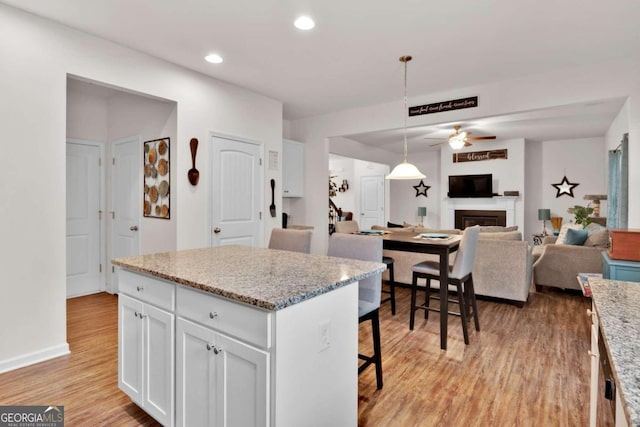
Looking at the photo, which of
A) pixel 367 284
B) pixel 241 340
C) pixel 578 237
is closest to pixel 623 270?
pixel 367 284

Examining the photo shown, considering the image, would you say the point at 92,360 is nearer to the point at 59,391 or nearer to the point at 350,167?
the point at 59,391

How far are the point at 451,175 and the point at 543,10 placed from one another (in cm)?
592

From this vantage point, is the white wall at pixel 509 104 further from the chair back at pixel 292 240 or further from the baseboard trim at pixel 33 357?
the baseboard trim at pixel 33 357

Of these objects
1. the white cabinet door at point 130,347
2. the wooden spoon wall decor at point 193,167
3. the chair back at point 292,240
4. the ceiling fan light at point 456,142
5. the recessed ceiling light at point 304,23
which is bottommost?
the white cabinet door at point 130,347

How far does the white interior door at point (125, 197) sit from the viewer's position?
4.14 meters

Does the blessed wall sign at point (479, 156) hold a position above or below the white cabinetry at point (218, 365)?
above

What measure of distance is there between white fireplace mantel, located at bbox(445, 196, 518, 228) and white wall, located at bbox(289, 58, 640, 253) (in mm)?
4057

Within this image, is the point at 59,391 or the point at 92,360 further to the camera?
the point at 92,360

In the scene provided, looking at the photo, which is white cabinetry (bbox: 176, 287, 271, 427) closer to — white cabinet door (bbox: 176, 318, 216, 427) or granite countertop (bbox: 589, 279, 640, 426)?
white cabinet door (bbox: 176, 318, 216, 427)

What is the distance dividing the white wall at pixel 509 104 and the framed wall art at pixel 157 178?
2.42 m

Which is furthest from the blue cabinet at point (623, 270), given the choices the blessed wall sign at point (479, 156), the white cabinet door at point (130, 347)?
the blessed wall sign at point (479, 156)

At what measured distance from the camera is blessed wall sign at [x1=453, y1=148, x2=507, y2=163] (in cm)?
761

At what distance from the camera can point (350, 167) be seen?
10.7 m

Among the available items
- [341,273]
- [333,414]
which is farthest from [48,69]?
[333,414]
